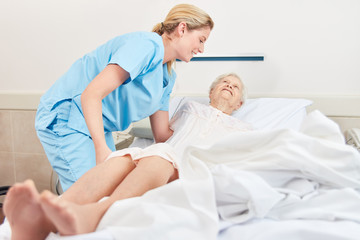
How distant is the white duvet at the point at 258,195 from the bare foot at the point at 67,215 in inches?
1.1

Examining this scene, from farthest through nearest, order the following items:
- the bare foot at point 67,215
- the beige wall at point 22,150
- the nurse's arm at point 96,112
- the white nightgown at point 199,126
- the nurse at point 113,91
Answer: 1. the beige wall at point 22,150
2. the white nightgown at point 199,126
3. the nurse at point 113,91
4. the nurse's arm at point 96,112
5. the bare foot at point 67,215

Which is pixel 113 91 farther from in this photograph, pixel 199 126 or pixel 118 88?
pixel 199 126

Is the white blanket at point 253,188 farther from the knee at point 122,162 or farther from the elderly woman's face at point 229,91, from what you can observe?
the elderly woman's face at point 229,91

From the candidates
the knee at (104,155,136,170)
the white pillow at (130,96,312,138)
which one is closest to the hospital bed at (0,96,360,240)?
the knee at (104,155,136,170)

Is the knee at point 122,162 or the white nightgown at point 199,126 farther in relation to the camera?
the white nightgown at point 199,126

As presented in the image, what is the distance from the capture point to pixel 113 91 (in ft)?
4.46

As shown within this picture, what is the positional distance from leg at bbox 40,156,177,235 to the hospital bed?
0.11 feet

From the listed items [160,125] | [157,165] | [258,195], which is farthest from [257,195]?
[160,125]

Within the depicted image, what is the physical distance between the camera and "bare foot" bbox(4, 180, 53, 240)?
0.65 metres

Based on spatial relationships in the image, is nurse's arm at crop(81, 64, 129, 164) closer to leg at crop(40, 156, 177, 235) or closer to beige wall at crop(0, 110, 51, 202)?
leg at crop(40, 156, 177, 235)

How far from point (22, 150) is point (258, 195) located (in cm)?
227

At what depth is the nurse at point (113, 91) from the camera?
1.29 m

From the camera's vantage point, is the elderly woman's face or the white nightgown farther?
the elderly woman's face

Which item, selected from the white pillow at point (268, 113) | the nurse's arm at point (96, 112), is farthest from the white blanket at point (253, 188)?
the white pillow at point (268, 113)
